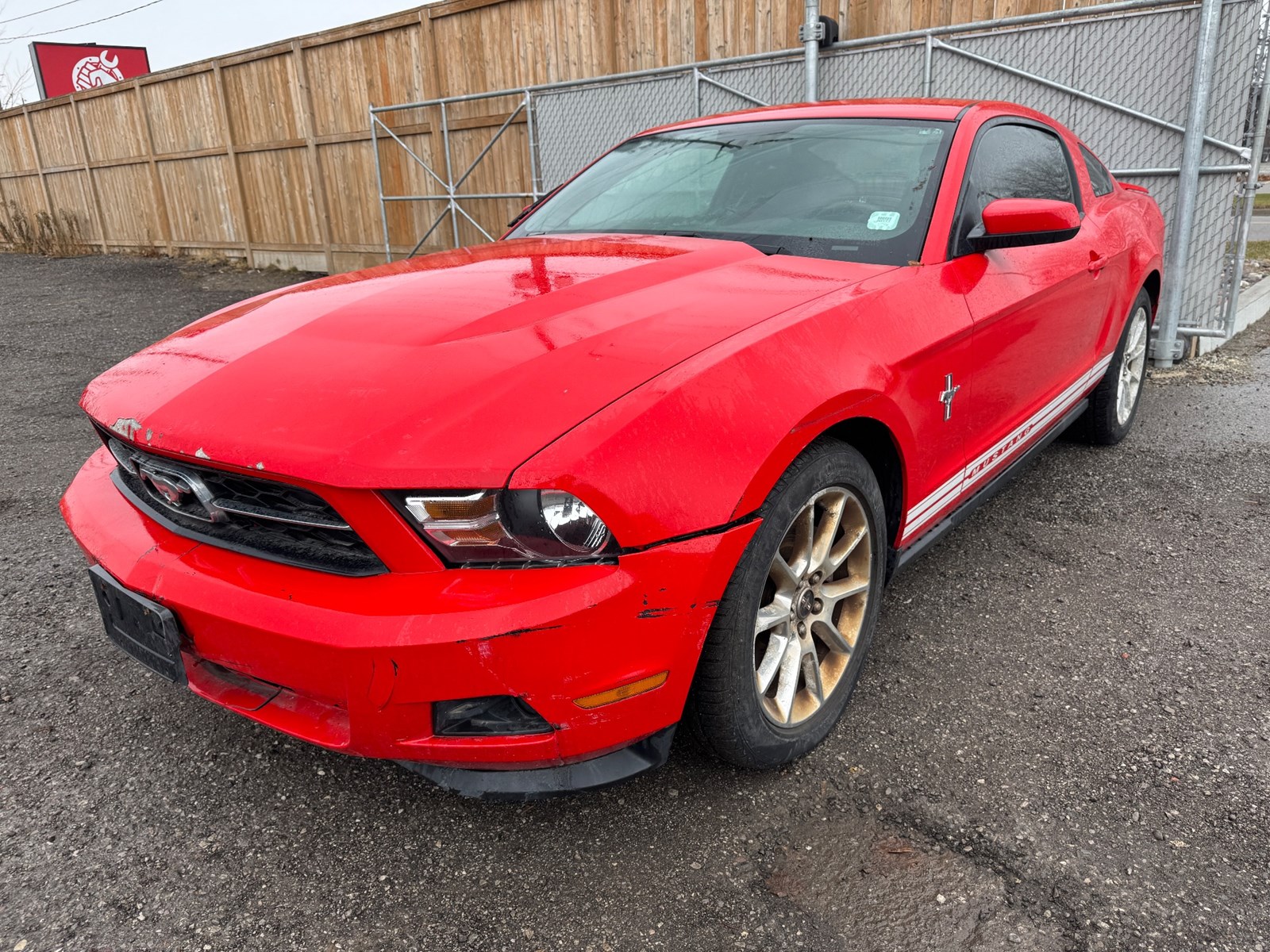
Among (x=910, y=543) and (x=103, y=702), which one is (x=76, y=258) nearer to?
(x=103, y=702)

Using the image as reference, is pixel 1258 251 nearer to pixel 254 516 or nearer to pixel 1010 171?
pixel 1010 171

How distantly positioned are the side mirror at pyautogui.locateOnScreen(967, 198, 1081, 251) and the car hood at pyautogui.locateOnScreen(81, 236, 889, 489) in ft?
1.58

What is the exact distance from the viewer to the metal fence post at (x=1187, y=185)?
5.63m

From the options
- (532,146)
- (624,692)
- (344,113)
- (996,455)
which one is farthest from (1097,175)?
(344,113)

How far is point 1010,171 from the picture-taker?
3205 mm

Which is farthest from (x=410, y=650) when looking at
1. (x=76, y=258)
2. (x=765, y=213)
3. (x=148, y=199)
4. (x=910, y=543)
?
(x=76, y=258)

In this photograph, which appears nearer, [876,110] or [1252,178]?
[876,110]

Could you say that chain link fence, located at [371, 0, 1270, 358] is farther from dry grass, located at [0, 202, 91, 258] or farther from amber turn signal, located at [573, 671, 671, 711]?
dry grass, located at [0, 202, 91, 258]

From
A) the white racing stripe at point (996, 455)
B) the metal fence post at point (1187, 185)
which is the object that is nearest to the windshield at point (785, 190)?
the white racing stripe at point (996, 455)

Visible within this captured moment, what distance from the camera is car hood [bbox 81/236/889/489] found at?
63.9 inches

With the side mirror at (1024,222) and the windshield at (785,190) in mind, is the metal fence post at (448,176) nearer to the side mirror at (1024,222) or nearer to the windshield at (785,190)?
the windshield at (785,190)

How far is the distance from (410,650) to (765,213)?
1.89 meters

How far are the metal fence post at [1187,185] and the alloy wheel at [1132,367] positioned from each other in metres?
1.92

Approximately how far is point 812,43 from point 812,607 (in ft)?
20.6
